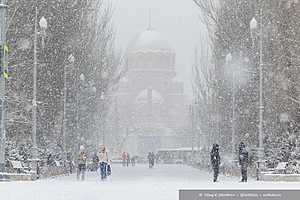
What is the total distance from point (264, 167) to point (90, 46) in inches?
832

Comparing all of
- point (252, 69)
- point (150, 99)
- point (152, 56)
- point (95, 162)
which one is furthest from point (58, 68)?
point (152, 56)

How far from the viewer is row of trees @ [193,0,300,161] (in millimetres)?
35375

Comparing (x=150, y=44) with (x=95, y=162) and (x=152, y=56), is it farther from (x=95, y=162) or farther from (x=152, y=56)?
(x=95, y=162)

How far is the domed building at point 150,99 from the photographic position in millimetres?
128750

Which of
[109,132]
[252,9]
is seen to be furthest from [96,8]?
[109,132]

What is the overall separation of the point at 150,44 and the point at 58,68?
322 feet

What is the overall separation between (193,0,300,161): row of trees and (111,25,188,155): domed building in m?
68.4

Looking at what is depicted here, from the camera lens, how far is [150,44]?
468ft

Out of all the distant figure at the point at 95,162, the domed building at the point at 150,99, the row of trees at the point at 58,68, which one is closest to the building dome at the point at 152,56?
the domed building at the point at 150,99

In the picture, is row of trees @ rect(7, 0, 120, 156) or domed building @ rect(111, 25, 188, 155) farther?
domed building @ rect(111, 25, 188, 155)

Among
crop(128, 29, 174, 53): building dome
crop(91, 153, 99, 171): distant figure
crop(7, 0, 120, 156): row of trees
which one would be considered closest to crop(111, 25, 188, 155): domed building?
crop(128, 29, 174, 53): building dome

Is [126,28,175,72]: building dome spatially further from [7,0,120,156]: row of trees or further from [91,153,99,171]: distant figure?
[91,153,99,171]: distant figure

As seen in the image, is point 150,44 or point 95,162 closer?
point 95,162

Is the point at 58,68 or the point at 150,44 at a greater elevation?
the point at 150,44
